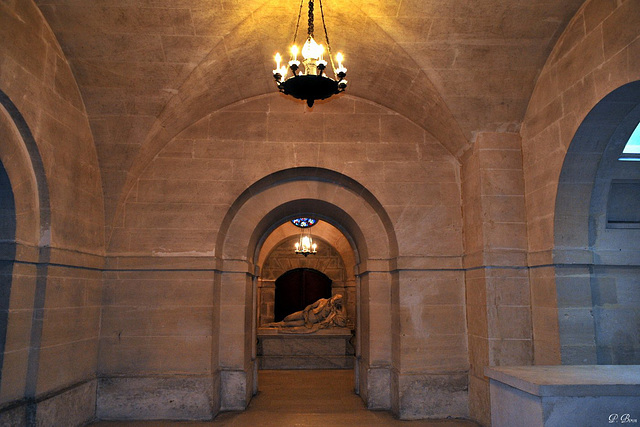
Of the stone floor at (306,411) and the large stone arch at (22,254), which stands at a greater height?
the large stone arch at (22,254)

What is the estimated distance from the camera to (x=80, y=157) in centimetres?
668

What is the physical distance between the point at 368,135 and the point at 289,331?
6531 millimetres

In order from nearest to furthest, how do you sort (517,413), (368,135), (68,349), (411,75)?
(517,413) < (68,349) < (411,75) < (368,135)

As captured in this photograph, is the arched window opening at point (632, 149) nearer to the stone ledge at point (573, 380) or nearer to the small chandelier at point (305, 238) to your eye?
the stone ledge at point (573, 380)

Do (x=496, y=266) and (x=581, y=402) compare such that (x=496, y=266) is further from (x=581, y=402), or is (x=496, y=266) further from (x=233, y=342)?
(x=233, y=342)

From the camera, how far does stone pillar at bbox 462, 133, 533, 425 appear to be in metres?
6.47

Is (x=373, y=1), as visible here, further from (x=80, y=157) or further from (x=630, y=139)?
(x=80, y=157)

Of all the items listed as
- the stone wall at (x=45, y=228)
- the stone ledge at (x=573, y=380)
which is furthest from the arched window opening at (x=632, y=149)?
the stone wall at (x=45, y=228)

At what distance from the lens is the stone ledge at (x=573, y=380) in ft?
10.7

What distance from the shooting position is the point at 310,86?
190 inches

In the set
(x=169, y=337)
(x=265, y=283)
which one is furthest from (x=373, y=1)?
(x=265, y=283)

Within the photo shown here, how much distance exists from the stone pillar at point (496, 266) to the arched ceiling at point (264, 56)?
1.59ft

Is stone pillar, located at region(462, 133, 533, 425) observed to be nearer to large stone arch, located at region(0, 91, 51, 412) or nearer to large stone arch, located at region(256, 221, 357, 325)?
large stone arch, located at region(0, 91, 51, 412)

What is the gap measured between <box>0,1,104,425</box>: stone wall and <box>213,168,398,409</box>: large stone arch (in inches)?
76.3
